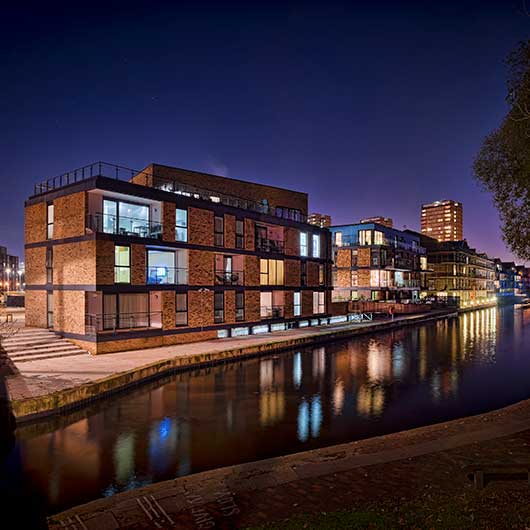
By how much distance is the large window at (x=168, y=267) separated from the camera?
2720 cm

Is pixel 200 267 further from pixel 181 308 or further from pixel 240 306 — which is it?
pixel 240 306

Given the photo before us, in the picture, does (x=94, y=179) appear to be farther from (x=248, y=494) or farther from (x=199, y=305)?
(x=248, y=494)

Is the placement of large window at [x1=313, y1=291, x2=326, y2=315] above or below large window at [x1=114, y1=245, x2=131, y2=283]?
below

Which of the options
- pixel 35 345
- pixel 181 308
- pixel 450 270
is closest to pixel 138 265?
pixel 181 308

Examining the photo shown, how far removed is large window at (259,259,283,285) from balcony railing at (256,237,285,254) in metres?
0.96

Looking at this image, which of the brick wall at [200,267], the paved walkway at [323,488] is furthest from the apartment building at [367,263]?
the paved walkway at [323,488]

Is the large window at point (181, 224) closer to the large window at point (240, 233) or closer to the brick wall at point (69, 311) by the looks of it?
the large window at point (240, 233)

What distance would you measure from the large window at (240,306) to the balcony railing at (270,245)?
168 inches

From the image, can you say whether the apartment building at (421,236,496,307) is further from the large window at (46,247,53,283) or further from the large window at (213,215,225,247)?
the large window at (46,247,53,283)

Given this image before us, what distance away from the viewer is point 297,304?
37.6 meters

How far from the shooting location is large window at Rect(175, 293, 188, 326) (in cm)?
2661

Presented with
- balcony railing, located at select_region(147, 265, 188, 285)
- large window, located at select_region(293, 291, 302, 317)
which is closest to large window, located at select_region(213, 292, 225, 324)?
balcony railing, located at select_region(147, 265, 188, 285)

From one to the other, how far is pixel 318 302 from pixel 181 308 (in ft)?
57.6

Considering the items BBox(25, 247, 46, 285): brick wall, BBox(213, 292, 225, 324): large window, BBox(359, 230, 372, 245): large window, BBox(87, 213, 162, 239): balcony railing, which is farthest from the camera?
BBox(359, 230, 372, 245): large window
